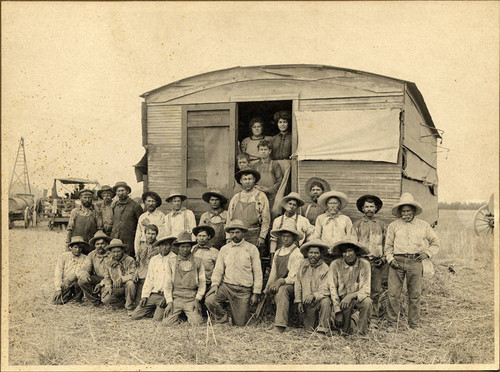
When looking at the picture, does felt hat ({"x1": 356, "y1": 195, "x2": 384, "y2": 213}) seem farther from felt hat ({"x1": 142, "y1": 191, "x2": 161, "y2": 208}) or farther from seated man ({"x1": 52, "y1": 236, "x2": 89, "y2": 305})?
seated man ({"x1": 52, "y1": 236, "x2": 89, "y2": 305})

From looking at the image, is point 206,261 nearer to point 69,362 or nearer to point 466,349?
point 69,362

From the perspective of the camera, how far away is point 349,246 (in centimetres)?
614

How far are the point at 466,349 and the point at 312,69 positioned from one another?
16.0 ft

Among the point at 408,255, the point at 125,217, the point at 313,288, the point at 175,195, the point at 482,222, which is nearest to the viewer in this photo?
the point at 313,288

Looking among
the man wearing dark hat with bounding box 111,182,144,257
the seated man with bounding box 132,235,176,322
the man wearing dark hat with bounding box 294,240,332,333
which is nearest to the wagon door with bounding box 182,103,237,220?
the man wearing dark hat with bounding box 111,182,144,257

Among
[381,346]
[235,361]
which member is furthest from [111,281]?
[381,346]

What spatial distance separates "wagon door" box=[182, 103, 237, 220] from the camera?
26.0 ft

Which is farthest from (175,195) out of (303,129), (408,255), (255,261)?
(408,255)

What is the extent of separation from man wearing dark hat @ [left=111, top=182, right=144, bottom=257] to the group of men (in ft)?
0.23

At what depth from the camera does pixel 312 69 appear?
746 centimetres

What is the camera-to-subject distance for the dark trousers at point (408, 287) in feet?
20.4

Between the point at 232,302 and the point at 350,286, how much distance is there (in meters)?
1.72

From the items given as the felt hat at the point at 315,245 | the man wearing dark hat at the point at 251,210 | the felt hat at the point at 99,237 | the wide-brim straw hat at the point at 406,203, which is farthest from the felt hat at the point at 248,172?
the felt hat at the point at 99,237

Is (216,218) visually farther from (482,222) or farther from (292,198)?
(482,222)
